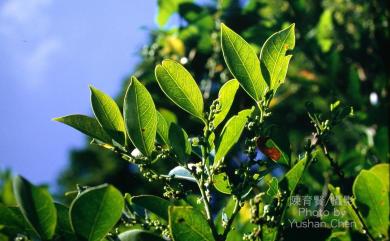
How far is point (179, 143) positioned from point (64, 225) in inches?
12.3

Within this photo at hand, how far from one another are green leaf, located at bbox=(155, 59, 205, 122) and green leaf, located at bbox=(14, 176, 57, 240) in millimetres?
362

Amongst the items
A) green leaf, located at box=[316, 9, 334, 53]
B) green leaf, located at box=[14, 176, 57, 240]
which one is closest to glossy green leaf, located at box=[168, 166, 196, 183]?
green leaf, located at box=[14, 176, 57, 240]

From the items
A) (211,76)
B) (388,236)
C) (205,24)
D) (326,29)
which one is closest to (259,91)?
(388,236)

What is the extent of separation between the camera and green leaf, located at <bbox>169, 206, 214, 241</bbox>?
90cm

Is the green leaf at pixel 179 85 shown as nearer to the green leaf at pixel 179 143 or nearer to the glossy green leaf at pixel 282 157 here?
the green leaf at pixel 179 143

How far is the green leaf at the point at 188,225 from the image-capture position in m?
0.90

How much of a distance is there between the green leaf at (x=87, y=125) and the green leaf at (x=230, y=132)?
268 millimetres

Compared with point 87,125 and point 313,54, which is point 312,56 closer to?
point 313,54

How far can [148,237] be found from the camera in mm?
945

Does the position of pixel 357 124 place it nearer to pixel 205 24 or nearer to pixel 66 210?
pixel 205 24

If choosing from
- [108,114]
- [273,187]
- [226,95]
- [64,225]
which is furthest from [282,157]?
[64,225]

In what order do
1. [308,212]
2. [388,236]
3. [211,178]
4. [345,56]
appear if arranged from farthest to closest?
1. [345,56]
2. [308,212]
3. [211,178]
4. [388,236]

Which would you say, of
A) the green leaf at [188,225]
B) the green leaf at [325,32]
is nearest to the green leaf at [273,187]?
the green leaf at [188,225]

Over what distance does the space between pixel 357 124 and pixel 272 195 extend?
179cm
